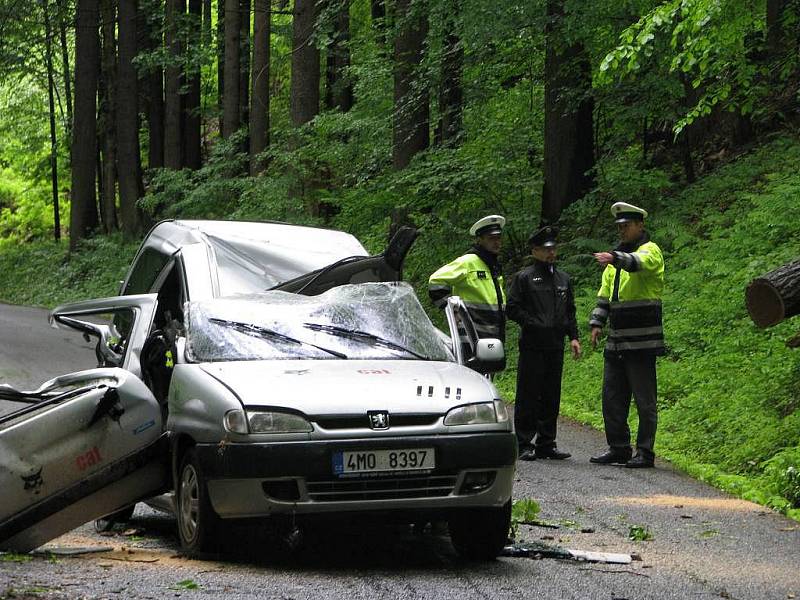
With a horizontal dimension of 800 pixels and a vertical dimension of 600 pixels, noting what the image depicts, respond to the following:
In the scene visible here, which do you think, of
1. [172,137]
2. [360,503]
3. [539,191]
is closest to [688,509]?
[360,503]

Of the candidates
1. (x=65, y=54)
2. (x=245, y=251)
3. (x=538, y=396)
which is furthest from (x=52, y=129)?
(x=245, y=251)

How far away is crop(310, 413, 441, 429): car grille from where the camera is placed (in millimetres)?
A: 6195

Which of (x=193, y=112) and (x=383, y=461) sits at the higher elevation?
(x=193, y=112)

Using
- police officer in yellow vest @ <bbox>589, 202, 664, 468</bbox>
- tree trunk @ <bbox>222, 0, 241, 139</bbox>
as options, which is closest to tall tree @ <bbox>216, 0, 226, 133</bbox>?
tree trunk @ <bbox>222, 0, 241, 139</bbox>

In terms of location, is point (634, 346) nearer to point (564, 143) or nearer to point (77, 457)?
point (77, 457)

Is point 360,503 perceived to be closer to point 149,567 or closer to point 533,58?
point 149,567

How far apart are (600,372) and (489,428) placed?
8256mm

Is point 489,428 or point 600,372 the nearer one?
point 489,428

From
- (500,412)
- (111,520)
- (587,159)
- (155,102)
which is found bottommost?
(111,520)

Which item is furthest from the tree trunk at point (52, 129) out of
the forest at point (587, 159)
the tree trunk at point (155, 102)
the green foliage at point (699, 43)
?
the green foliage at point (699, 43)

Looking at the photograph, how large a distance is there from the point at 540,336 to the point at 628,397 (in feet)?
3.19

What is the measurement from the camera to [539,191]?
20.2m

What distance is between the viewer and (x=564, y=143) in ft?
63.6

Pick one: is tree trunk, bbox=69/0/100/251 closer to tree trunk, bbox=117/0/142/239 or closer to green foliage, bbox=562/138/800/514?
tree trunk, bbox=117/0/142/239
